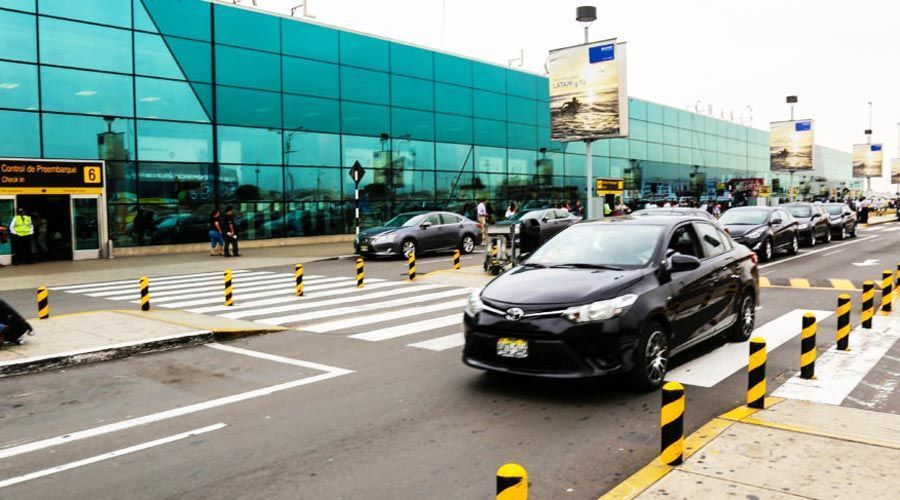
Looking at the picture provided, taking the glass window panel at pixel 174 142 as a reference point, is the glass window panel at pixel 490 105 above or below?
above

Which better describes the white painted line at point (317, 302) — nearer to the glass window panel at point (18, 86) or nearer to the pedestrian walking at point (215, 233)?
the pedestrian walking at point (215, 233)

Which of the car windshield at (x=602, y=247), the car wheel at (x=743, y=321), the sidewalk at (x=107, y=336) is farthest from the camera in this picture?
the car wheel at (x=743, y=321)

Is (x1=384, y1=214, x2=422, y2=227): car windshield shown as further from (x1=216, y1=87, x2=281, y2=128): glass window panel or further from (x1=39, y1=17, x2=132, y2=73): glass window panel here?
(x1=39, y1=17, x2=132, y2=73): glass window panel

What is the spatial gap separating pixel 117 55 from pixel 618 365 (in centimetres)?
2480

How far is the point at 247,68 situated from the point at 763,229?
21006 millimetres

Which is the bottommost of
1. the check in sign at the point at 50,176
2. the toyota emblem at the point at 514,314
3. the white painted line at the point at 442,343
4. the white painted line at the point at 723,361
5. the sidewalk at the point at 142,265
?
the white painted line at the point at 442,343

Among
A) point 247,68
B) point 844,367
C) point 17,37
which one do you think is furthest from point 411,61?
point 844,367

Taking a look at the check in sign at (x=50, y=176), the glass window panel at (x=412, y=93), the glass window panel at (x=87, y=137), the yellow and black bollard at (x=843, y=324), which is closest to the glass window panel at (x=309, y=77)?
the glass window panel at (x=412, y=93)

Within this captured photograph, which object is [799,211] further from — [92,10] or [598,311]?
[92,10]

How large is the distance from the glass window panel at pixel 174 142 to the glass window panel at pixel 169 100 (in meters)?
0.34

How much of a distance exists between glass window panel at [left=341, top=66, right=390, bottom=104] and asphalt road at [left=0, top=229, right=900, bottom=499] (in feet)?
83.1

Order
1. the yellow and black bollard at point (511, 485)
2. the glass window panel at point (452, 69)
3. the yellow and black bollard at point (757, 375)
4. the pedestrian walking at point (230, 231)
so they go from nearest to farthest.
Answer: the yellow and black bollard at point (511, 485) < the yellow and black bollard at point (757, 375) < the pedestrian walking at point (230, 231) < the glass window panel at point (452, 69)

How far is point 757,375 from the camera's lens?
19.1ft

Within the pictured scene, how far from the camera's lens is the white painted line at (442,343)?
29.6 ft
